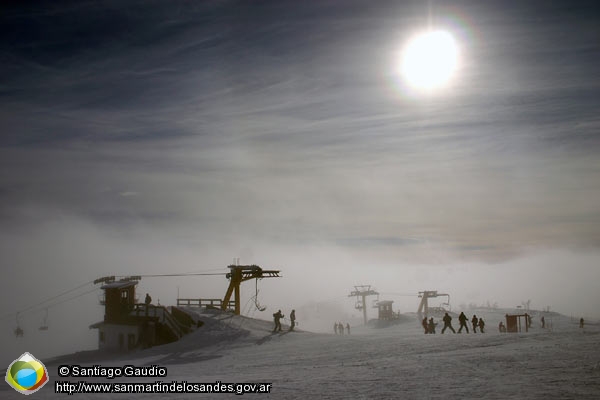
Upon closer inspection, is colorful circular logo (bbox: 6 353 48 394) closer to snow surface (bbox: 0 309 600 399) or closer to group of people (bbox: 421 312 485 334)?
snow surface (bbox: 0 309 600 399)

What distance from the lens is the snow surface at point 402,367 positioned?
13.0 metres

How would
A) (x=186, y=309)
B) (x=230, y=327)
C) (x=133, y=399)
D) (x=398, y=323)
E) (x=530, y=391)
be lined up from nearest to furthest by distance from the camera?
1. (x=530, y=391)
2. (x=133, y=399)
3. (x=230, y=327)
4. (x=186, y=309)
5. (x=398, y=323)

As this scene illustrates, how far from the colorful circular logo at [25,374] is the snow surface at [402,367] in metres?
0.47

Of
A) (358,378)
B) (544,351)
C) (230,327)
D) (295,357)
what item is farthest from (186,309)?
(544,351)

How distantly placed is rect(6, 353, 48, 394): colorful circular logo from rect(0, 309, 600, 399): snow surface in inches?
18.4

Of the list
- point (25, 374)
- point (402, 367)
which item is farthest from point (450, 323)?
point (25, 374)

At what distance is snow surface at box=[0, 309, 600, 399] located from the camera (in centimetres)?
1295

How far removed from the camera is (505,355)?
16922mm

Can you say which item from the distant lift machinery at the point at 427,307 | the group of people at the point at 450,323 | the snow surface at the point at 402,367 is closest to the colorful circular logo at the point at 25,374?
the snow surface at the point at 402,367

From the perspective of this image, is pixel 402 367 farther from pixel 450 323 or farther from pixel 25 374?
pixel 450 323

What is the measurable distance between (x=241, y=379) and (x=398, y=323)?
49140 mm

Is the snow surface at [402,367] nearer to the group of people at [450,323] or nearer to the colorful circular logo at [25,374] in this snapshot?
the colorful circular logo at [25,374]

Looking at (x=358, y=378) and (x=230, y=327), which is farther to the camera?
(x=230, y=327)

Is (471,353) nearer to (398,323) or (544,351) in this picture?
(544,351)
